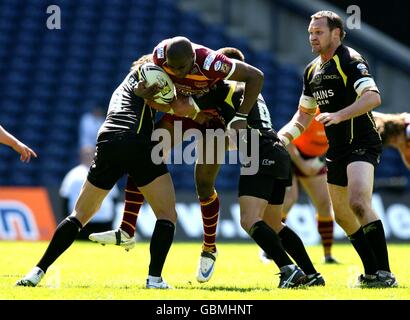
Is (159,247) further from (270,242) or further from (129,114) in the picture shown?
(129,114)

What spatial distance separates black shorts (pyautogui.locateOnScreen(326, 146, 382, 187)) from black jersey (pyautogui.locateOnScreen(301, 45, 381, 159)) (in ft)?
0.15

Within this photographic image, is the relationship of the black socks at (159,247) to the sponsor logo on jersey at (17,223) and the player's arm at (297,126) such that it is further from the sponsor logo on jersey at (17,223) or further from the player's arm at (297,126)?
the sponsor logo on jersey at (17,223)

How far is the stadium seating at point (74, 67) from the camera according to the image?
1877cm

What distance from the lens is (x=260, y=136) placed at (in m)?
7.66

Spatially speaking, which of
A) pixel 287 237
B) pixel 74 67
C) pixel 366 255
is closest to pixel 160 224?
pixel 287 237

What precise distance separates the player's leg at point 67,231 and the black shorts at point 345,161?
2005mm

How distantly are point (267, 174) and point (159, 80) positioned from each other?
119 centimetres

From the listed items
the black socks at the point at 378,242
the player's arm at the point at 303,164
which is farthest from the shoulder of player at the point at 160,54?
the player's arm at the point at 303,164

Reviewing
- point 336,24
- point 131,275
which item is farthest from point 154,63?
point 131,275

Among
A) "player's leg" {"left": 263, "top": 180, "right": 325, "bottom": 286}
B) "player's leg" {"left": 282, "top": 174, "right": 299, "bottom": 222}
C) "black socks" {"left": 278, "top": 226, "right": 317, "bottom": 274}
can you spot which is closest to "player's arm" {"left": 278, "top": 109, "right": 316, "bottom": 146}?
"player's leg" {"left": 263, "top": 180, "right": 325, "bottom": 286}

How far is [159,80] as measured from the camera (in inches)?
285

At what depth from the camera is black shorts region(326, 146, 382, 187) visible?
7676 mm

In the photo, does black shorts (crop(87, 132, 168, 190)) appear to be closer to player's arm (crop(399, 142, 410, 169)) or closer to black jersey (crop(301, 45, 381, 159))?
black jersey (crop(301, 45, 381, 159))
